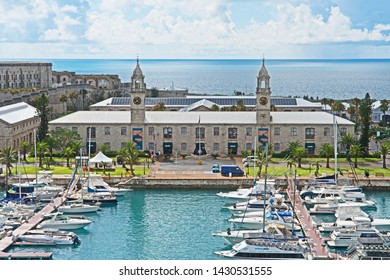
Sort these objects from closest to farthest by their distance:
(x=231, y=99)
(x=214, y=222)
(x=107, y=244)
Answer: (x=107, y=244), (x=214, y=222), (x=231, y=99)

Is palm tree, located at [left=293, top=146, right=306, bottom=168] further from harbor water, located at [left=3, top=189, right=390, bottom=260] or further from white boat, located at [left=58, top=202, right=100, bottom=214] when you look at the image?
white boat, located at [left=58, top=202, right=100, bottom=214]

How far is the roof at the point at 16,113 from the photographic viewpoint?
204 feet

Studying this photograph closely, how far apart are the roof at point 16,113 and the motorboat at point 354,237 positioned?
33.3 metres

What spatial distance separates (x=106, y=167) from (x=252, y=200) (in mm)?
13947

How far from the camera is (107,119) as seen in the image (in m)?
60.8

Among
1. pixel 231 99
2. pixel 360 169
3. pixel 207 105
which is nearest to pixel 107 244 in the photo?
Answer: pixel 360 169

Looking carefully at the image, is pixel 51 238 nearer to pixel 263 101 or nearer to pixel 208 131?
pixel 208 131

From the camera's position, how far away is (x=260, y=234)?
34.0 meters

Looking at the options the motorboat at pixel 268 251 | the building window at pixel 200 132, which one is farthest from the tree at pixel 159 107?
the motorboat at pixel 268 251

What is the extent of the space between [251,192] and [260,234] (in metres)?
10.3

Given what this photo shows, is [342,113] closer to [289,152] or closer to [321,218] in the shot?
[289,152]

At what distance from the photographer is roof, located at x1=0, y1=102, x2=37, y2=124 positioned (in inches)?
2445

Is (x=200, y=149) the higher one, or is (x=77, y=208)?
(x=200, y=149)

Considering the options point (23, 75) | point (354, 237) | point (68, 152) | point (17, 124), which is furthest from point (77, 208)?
point (23, 75)
